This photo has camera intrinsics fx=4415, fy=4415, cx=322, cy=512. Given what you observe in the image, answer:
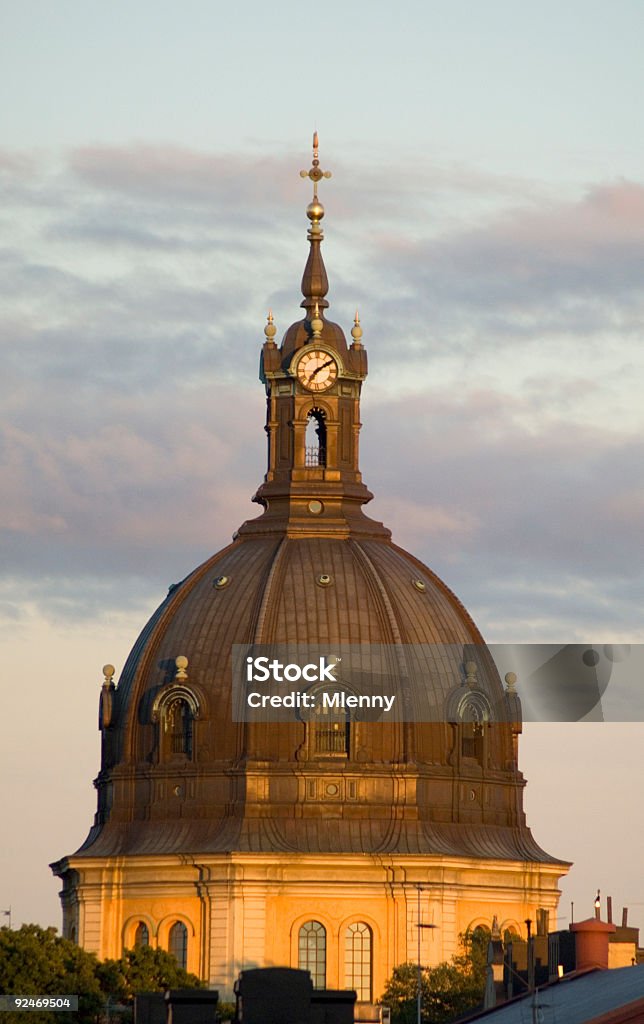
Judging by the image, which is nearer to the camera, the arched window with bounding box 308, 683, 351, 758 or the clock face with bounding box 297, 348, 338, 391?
the arched window with bounding box 308, 683, 351, 758

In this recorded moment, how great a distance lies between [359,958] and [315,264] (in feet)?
109

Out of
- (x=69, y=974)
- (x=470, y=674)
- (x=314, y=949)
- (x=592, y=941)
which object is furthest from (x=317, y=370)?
(x=592, y=941)

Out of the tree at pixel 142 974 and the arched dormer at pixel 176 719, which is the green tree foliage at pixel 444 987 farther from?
the arched dormer at pixel 176 719

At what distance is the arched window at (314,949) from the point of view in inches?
6959

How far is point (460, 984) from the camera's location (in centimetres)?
16325

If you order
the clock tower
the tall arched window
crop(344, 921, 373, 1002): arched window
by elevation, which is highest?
the clock tower

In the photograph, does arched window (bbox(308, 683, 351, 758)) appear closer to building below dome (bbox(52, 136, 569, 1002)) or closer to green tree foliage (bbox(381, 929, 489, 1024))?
building below dome (bbox(52, 136, 569, 1002))

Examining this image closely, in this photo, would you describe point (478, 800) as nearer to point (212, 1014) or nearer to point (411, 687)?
point (411, 687)

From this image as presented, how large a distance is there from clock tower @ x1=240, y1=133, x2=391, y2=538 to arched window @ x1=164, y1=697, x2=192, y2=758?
8305mm

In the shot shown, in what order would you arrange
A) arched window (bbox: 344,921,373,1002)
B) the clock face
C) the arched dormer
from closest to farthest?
arched window (bbox: 344,921,373,1002), the arched dormer, the clock face

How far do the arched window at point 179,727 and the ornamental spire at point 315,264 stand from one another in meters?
19.1

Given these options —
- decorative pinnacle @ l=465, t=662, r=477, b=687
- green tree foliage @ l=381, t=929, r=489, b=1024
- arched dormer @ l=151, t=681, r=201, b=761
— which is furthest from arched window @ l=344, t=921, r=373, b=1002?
decorative pinnacle @ l=465, t=662, r=477, b=687

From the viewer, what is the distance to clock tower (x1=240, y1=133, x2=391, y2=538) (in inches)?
7293

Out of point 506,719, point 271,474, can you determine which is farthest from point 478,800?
point 271,474
